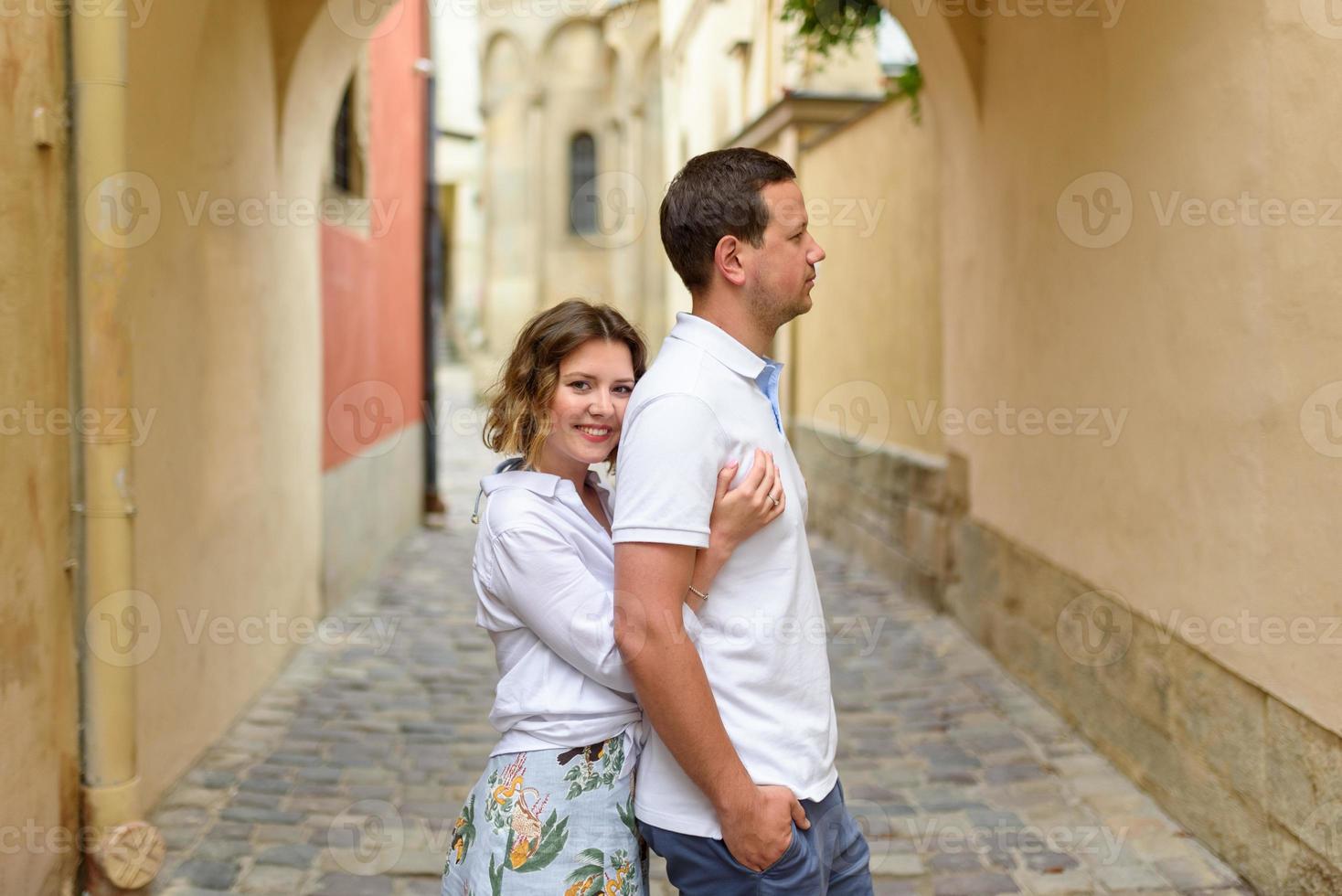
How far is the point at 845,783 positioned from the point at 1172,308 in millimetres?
2065

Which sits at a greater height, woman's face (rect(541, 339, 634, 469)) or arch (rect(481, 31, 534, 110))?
arch (rect(481, 31, 534, 110))

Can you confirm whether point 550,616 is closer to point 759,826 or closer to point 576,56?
point 759,826

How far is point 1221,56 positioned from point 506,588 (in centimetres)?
308

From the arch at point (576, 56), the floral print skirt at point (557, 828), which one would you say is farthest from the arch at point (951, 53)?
the arch at point (576, 56)

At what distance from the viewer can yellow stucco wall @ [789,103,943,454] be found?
8633 millimetres

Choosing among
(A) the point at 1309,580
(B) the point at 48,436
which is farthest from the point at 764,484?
(B) the point at 48,436

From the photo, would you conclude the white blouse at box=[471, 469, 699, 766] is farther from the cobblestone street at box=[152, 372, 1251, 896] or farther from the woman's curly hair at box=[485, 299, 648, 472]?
the cobblestone street at box=[152, 372, 1251, 896]

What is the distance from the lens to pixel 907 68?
8.67m

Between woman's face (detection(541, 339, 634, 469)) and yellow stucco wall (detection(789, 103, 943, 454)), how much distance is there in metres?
6.15

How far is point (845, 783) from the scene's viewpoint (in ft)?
16.3

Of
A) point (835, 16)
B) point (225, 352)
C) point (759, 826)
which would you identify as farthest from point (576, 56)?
point (759, 826)

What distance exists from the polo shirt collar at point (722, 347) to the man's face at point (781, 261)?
0.07 meters

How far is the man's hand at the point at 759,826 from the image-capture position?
1.94 m

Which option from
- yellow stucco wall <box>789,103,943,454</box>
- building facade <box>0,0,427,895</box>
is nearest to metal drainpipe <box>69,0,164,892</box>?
building facade <box>0,0,427,895</box>
